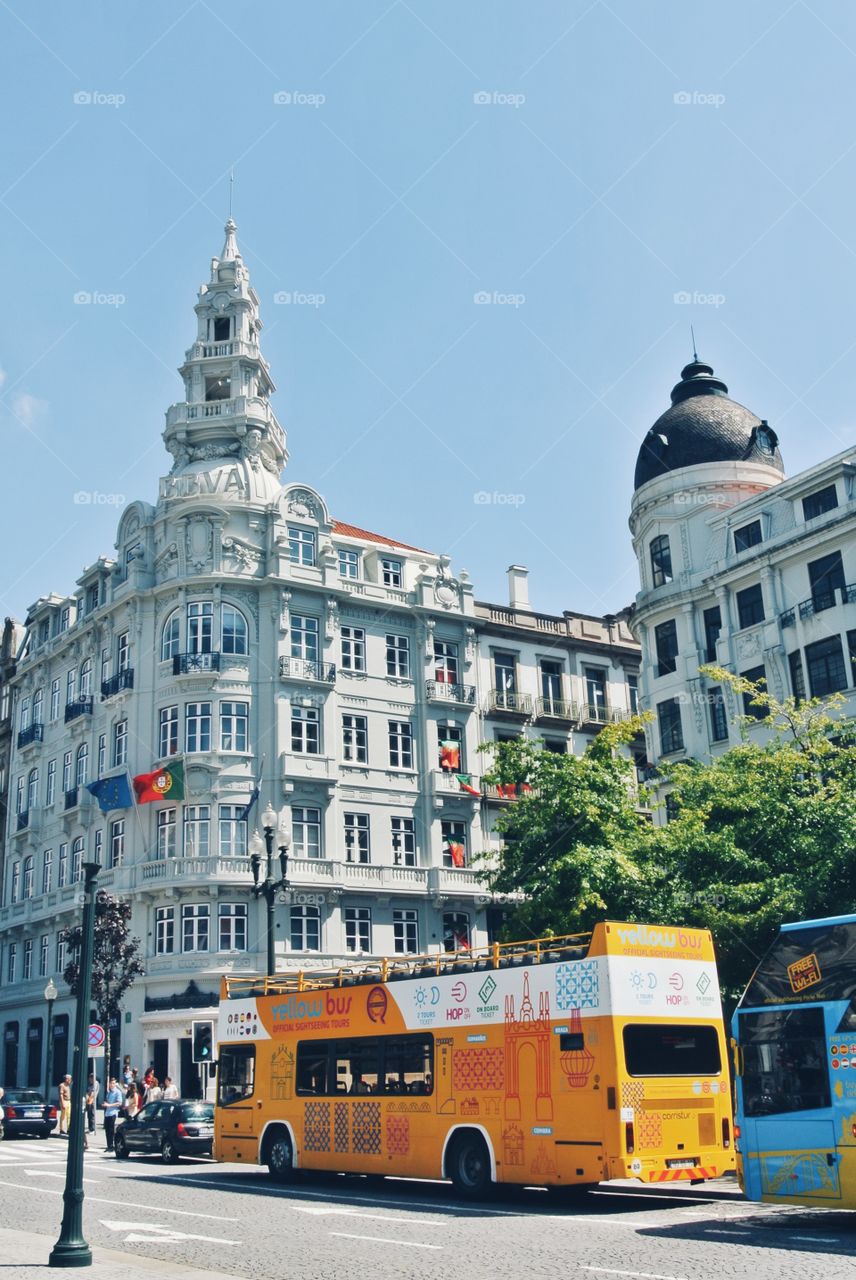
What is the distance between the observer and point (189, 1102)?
27.9 m

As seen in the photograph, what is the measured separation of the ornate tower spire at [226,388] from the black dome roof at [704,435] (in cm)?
1517

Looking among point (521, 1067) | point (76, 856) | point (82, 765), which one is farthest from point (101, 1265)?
point (82, 765)

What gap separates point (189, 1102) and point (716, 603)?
24868 mm

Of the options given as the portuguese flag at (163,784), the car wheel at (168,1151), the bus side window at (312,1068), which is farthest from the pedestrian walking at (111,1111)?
the portuguese flag at (163,784)

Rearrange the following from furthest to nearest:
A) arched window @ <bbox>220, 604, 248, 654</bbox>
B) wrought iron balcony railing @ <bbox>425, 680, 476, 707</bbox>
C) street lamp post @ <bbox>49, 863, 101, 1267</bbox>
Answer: wrought iron balcony railing @ <bbox>425, 680, 476, 707</bbox>, arched window @ <bbox>220, 604, 248, 654</bbox>, street lamp post @ <bbox>49, 863, 101, 1267</bbox>

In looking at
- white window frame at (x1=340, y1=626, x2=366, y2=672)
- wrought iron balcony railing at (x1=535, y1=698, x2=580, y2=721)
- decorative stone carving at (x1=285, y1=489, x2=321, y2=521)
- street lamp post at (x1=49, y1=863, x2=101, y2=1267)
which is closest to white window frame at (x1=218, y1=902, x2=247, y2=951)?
white window frame at (x1=340, y1=626, x2=366, y2=672)

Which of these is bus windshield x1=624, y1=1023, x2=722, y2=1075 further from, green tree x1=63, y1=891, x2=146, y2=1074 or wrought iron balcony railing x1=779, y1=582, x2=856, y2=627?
green tree x1=63, y1=891, x2=146, y2=1074

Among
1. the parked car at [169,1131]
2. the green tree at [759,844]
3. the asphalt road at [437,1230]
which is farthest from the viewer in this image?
the parked car at [169,1131]

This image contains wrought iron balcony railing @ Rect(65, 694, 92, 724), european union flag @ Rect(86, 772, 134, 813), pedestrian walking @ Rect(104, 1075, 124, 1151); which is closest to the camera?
pedestrian walking @ Rect(104, 1075, 124, 1151)

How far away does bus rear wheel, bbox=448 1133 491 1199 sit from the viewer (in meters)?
18.1

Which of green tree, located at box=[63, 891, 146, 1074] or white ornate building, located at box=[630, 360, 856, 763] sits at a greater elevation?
white ornate building, located at box=[630, 360, 856, 763]

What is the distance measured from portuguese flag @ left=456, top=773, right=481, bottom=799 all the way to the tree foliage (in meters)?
18.4

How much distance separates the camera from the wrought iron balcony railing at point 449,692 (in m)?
50.2

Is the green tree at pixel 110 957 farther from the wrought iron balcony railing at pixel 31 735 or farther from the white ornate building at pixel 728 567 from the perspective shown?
the white ornate building at pixel 728 567
